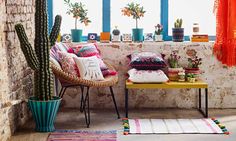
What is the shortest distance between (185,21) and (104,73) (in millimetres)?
1514

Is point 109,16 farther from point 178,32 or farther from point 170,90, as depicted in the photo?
point 170,90

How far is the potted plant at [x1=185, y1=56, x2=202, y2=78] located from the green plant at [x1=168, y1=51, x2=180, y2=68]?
15 centimetres

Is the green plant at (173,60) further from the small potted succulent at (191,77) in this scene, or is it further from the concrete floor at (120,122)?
the concrete floor at (120,122)

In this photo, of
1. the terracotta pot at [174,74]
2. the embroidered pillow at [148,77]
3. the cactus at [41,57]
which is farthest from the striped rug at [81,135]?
the terracotta pot at [174,74]

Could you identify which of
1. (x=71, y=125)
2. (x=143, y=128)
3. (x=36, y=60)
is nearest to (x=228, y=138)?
(x=143, y=128)

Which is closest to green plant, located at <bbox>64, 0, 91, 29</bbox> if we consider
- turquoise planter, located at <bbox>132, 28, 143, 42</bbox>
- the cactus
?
turquoise planter, located at <bbox>132, 28, 143, 42</bbox>

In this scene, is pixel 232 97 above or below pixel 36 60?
below

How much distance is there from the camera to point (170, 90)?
617 centimetres

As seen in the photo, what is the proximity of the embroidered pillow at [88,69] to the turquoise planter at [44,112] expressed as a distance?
0.55m

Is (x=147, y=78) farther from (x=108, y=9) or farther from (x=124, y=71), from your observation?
(x=108, y=9)

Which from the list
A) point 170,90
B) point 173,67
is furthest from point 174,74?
point 170,90

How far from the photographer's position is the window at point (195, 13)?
20.9 feet

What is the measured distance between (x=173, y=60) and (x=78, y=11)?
142 cm

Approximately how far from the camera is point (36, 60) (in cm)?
479
